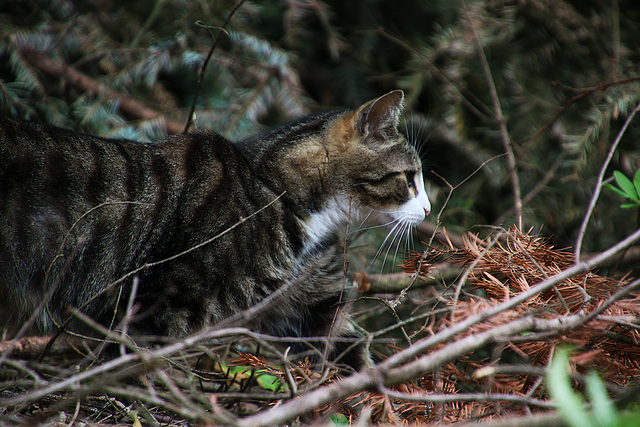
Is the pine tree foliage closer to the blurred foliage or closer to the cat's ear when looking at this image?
the blurred foliage

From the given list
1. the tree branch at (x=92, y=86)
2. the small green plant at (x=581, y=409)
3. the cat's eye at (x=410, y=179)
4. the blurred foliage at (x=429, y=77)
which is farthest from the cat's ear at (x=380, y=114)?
the small green plant at (x=581, y=409)

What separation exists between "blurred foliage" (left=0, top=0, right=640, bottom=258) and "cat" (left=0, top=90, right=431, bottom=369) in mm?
489

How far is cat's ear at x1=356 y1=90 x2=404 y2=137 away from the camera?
1.81 meters

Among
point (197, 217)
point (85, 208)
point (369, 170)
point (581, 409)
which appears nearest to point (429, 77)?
point (369, 170)

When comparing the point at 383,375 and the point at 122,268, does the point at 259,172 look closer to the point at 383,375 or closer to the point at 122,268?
the point at 122,268

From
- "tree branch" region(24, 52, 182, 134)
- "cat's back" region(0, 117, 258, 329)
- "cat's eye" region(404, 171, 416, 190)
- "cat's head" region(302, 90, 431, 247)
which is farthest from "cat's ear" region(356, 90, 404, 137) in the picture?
"tree branch" region(24, 52, 182, 134)

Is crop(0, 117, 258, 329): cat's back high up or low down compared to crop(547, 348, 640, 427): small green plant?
down

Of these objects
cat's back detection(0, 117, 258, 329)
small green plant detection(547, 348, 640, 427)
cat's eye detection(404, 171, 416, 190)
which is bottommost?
cat's eye detection(404, 171, 416, 190)

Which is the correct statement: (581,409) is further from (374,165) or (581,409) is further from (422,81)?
(422,81)

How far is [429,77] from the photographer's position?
8.10 feet

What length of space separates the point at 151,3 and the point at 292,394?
7.16 ft

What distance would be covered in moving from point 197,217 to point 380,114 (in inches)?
30.7

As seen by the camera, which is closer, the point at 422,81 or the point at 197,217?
the point at 197,217

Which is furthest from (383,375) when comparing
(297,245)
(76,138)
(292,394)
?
(76,138)
